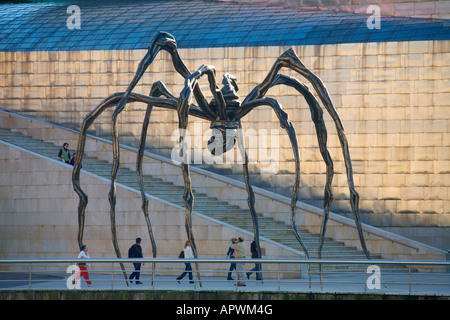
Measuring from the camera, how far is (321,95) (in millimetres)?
18781

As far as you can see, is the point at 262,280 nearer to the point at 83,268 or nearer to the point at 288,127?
the point at 288,127

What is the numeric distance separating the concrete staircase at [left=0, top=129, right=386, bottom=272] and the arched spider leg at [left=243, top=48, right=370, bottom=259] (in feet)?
32.9

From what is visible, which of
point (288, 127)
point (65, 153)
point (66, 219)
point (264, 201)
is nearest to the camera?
point (288, 127)

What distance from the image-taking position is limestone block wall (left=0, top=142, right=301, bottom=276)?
29625mm

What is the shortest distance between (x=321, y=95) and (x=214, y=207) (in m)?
13.7

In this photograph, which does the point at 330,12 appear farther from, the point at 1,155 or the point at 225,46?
the point at 1,155

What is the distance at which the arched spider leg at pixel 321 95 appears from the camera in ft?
60.6

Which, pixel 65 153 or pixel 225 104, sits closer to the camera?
pixel 225 104

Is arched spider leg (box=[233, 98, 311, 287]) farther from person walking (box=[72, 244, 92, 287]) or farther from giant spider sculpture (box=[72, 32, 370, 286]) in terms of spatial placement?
person walking (box=[72, 244, 92, 287])

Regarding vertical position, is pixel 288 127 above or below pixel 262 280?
above

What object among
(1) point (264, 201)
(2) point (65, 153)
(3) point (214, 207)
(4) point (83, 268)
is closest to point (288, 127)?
(4) point (83, 268)

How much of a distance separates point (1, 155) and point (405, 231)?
16196mm

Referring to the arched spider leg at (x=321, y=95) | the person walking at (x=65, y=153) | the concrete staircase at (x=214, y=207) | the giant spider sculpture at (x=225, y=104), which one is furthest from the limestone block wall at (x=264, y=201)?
the arched spider leg at (x=321, y=95)
